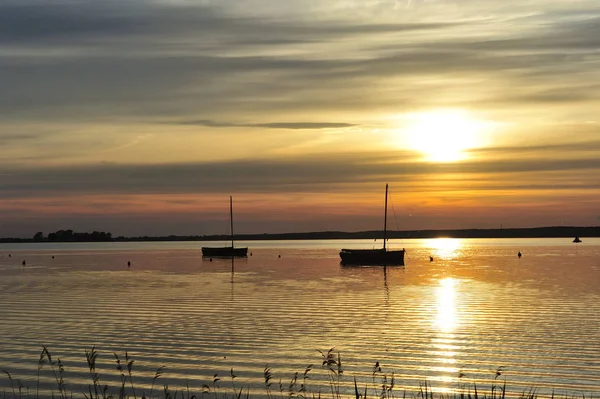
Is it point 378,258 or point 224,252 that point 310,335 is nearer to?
point 378,258

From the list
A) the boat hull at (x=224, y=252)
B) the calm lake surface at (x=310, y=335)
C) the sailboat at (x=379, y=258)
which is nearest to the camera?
the calm lake surface at (x=310, y=335)

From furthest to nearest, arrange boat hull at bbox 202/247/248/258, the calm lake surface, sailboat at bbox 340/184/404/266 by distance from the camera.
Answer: boat hull at bbox 202/247/248/258
sailboat at bbox 340/184/404/266
the calm lake surface

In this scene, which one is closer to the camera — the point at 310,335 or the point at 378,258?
the point at 310,335

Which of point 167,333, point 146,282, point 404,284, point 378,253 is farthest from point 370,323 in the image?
point 378,253

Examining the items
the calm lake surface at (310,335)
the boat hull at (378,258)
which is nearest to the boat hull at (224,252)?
the boat hull at (378,258)

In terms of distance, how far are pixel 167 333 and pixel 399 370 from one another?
14051 mm

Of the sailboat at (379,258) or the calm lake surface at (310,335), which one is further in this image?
the sailboat at (379,258)

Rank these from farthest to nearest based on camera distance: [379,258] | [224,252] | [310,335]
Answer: [224,252], [379,258], [310,335]

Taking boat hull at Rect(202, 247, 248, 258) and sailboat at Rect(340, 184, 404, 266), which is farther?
boat hull at Rect(202, 247, 248, 258)

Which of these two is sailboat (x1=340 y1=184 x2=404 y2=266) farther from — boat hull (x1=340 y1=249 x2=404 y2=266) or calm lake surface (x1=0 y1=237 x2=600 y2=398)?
calm lake surface (x1=0 y1=237 x2=600 y2=398)

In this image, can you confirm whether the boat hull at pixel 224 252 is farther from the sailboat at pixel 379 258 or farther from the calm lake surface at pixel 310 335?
the calm lake surface at pixel 310 335

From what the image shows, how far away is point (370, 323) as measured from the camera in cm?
3969

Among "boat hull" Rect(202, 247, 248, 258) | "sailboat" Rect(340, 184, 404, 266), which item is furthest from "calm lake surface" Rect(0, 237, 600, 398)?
"boat hull" Rect(202, 247, 248, 258)

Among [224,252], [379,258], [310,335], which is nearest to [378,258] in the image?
[379,258]
